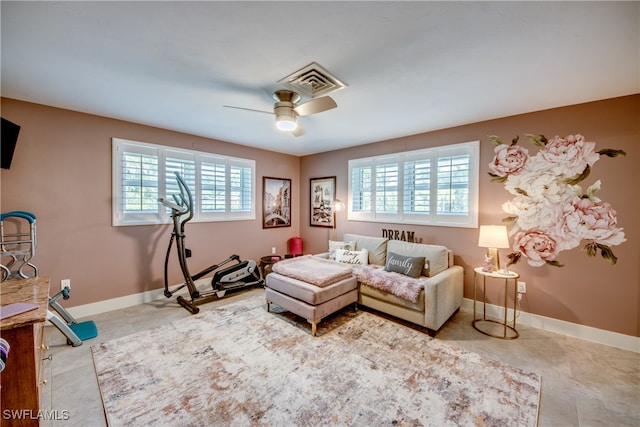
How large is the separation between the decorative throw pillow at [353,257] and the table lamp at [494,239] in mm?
1566

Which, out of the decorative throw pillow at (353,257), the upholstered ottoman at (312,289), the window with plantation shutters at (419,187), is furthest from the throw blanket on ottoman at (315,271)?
the window with plantation shutters at (419,187)

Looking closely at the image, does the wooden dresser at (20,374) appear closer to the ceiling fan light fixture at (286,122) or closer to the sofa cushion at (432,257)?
the ceiling fan light fixture at (286,122)

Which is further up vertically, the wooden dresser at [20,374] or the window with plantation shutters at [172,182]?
the window with plantation shutters at [172,182]

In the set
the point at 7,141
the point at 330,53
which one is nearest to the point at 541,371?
the point at 330,53

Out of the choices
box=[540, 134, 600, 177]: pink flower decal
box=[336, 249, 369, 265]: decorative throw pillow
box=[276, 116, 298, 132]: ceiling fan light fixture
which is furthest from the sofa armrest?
box=[276, 116, 298, 132]: ceiling fan light fixture

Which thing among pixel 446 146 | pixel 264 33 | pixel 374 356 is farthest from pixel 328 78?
pixel 374 356

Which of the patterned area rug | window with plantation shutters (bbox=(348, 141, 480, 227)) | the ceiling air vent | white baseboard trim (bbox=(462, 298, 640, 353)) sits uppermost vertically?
the ceiling air vent

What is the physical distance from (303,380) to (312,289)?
3.12 feet

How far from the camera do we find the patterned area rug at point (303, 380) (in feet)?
5.65

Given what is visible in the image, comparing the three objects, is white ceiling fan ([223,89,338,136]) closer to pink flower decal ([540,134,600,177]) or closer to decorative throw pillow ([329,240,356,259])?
decorative throw pillow ([329,240,356,259])

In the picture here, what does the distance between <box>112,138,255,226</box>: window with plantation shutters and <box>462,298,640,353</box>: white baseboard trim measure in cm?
423

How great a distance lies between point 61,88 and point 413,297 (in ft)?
13.9

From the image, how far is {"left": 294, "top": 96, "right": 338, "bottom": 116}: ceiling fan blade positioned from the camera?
2.12 m

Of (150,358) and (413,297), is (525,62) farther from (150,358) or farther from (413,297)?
(150,358)
